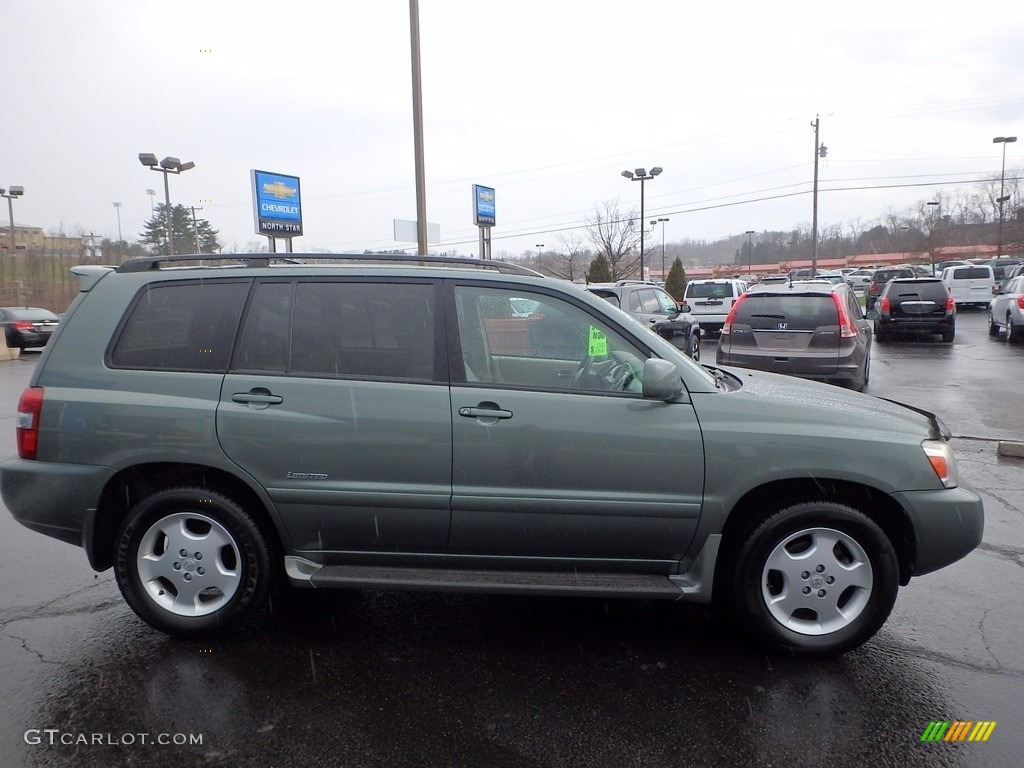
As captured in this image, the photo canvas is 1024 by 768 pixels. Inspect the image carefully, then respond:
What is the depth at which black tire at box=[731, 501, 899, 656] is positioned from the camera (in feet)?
11.0

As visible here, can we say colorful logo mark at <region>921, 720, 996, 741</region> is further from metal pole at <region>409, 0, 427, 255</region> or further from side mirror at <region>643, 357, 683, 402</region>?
metal pole at <region>409, 0, 427, 255</region>

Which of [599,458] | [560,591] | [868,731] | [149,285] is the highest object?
[149,285]

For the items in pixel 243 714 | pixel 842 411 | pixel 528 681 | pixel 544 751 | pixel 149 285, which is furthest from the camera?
pixel 149 285

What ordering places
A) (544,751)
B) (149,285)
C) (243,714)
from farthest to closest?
(149,285) < (243,714) < (544,751)

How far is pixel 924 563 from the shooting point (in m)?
3.41

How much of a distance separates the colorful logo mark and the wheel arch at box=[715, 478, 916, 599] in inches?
26.8

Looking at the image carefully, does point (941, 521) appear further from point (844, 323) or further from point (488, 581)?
point (844, 323)

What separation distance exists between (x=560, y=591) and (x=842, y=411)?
157 centimetres

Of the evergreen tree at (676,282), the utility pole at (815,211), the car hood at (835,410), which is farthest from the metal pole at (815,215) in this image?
the car hood at (835,410)

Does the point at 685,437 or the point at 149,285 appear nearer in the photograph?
the point at 685,437

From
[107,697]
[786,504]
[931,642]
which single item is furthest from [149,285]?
[931,642]

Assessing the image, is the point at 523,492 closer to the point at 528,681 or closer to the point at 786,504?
the point at 528,681

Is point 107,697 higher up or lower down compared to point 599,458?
lower down

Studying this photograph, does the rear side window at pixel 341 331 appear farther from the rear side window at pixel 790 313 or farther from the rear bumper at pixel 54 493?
the rear side window at pixel 790 313
